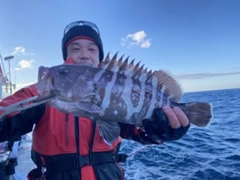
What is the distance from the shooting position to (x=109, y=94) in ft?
8.80

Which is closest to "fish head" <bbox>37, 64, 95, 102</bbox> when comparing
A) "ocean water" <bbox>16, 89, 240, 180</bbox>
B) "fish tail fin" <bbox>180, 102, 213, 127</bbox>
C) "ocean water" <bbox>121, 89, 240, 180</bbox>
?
"fish tail fin" <bbox>180, 102, 213, 127</bbox>

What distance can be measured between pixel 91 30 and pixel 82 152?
2.30 m

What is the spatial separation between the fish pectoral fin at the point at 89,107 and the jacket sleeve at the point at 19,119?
2.31ft

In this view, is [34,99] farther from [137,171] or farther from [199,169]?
[199,169]

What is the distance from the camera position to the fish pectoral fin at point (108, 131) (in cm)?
270

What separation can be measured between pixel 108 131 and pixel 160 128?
0.77m

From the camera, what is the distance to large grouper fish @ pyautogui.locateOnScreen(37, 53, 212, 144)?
8.38ft

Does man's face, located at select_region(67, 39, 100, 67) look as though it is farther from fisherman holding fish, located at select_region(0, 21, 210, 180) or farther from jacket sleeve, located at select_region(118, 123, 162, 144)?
jacket sleeve, located at select_region(118, 123, 162, 144)

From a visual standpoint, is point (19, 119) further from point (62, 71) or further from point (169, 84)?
point (169, 84)

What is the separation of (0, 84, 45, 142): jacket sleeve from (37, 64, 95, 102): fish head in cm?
44

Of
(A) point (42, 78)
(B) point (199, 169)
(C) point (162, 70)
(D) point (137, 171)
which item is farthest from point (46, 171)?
(B) point (199, 169)

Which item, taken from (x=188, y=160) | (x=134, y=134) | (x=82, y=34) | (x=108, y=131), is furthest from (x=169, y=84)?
(x=188, y=160)

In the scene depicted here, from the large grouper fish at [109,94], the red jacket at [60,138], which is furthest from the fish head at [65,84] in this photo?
the red jacket at [60,138]

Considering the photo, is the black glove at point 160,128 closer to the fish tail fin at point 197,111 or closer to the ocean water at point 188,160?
the fish tail fin at point 197,111
